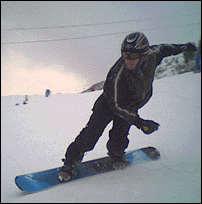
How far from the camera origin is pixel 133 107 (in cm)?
162

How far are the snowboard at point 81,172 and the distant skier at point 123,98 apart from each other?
104 millimetres

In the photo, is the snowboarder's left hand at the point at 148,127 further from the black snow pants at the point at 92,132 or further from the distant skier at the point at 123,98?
the black snow pants at the point at 92,132

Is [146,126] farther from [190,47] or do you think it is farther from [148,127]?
[190,47]

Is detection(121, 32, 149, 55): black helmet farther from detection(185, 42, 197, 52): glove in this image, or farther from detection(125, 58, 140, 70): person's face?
detection(185, 42, 197, 52): glove

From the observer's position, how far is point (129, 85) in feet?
4.97

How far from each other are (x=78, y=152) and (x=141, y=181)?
0.69m

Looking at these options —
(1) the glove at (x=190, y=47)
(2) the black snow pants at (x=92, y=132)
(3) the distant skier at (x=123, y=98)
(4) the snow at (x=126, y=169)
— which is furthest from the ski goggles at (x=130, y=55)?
(4) the snow at (x=126, y=169)

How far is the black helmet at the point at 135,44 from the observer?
136 centimetres

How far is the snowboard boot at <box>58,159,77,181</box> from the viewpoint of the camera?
60.3 inches

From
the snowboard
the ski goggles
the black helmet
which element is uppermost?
the black helmet

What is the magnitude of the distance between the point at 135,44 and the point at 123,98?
21.1 inches

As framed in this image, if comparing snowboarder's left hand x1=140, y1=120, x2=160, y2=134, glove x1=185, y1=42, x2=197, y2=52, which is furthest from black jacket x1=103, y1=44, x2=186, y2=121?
glove x1=185, y1=42, x2=197, y2=52

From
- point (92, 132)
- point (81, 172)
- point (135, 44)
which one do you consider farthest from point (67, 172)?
point (135, 44)

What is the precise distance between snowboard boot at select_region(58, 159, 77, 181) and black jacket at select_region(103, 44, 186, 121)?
0.77 metres
